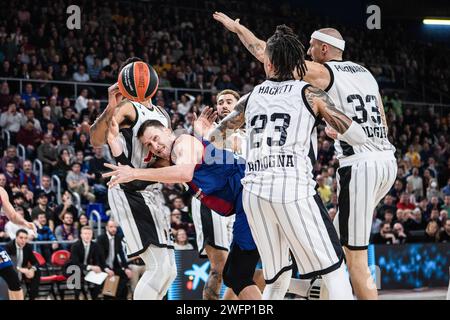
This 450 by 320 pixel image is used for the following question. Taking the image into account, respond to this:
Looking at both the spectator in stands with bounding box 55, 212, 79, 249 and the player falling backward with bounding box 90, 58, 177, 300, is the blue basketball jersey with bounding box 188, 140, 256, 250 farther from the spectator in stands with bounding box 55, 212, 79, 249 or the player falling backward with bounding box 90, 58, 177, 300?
the spectator in stands with bounding box 55, 212, 79, 249

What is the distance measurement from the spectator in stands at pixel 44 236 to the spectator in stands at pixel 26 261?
3.15 feet

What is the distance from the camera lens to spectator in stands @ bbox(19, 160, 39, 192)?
13845 mm

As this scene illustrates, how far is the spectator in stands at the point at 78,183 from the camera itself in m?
14.2

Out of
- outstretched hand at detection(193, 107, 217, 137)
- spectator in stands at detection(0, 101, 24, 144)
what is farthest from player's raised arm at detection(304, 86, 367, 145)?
spectator in stands at detection(0, 101, 24, 144)

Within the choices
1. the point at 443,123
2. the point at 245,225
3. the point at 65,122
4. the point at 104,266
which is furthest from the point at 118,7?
the point at 245,225

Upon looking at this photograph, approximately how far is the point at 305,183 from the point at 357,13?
66.3 feet

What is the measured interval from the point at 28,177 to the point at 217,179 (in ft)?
26.8

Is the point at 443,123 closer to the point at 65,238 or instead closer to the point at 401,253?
the point at 401,253

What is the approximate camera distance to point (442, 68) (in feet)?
82.3

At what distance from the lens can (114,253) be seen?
12.1 metres

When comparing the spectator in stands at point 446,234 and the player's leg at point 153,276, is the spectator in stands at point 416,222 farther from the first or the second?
the player's leg at point 153,276

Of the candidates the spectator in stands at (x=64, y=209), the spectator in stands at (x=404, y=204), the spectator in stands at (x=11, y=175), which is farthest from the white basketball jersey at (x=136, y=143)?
the spectator in stands at (x=404, y=204)

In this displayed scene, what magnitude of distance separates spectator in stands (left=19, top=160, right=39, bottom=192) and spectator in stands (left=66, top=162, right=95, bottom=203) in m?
0.59

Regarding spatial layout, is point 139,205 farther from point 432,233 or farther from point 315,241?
point 432,233
